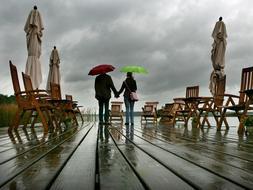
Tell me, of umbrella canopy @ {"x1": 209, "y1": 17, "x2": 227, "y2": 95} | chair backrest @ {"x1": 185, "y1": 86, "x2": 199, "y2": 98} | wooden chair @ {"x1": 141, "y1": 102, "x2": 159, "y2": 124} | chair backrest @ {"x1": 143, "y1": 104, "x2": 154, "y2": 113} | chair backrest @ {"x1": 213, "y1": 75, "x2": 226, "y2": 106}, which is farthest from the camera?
chair backrest @ {"x1": 143, "y1": 104, "x2": 154, "y2": 113}

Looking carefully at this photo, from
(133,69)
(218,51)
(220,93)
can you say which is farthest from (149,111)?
(220,93)

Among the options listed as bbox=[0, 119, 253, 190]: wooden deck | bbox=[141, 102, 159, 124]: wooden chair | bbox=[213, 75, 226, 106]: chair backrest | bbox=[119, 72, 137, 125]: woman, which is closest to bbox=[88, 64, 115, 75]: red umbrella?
bbox=[119, 72, 137, 125]: woman

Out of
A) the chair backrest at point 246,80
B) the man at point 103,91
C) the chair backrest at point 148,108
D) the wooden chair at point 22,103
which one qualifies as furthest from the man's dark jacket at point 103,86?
the chair backrest at point 148,108

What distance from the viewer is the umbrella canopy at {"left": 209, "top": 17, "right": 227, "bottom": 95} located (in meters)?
9.79

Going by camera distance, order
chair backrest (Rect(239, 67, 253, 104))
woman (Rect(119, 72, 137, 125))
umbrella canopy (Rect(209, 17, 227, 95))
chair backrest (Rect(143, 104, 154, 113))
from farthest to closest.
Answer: chair backrest (Rect(143, 104, 154, 113)), woman (Rect(119, 72, 137, 125)), umbrella canopy (Rect(209, 17, 227, 95)), chair backrest (Rect(239, 67, 253, 104))

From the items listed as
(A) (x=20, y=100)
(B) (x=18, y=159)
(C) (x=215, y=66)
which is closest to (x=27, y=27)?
(A) (x=20, y=100)

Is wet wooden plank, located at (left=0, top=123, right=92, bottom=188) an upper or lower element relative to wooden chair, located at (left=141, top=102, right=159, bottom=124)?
lower

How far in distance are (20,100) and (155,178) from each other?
4896mm

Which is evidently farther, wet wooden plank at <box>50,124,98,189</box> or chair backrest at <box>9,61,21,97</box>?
chair backrest at <box>9,61,21,97</box>

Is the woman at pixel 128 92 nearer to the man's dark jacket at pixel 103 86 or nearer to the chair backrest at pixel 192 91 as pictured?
the man's dark jacket at pixel 103 86

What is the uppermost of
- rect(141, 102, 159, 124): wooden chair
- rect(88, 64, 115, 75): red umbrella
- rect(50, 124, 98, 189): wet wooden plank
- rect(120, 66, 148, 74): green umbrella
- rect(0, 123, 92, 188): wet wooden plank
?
rect(120, 66, 148, 74): green umbrella

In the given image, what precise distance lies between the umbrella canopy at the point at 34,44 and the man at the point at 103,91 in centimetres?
166

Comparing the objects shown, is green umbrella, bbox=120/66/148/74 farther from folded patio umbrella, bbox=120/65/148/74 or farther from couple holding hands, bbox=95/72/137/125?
couple holding hands, bbox=95/72/137/125

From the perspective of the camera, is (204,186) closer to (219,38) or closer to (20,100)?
(20,100)
